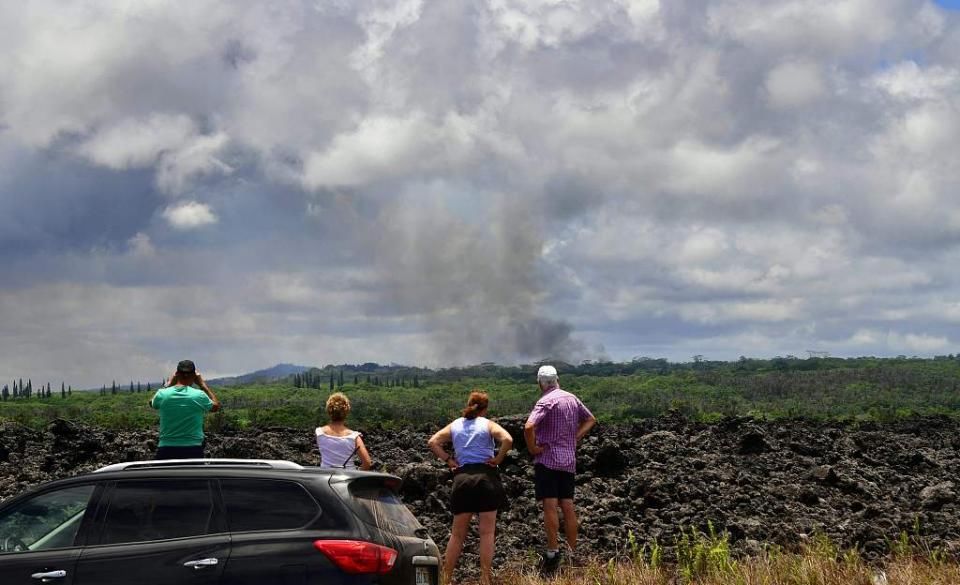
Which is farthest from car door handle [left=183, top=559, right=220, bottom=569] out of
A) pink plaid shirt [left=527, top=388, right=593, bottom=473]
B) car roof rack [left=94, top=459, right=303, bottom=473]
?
pink plaid shirt [left=527, top=388, right=593, bottom=473]

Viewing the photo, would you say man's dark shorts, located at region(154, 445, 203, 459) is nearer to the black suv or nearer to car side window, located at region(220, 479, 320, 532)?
the black suv

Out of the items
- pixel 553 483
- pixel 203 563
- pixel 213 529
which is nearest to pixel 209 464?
pixel 213 529

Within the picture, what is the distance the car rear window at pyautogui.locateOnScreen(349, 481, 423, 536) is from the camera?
29.1 feet

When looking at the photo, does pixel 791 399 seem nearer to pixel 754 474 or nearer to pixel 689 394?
pixel 689 394

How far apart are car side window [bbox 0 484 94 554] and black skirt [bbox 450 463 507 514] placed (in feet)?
14.8

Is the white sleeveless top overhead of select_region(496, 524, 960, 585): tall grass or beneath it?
overhead

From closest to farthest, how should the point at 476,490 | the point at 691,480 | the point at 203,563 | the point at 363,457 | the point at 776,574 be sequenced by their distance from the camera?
the point at 203,563
the point at 363,457
the point at 776,574
the point at 476,490
the point at 691,480

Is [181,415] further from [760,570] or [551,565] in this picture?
[760,570]

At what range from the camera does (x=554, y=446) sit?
13.8m

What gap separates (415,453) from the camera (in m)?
26.6

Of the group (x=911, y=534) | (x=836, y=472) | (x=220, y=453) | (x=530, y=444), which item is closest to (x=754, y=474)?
(x=836, y=472)

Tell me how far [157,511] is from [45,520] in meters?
1.08

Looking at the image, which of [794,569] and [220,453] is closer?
[794,569]

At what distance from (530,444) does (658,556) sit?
2463 mm
